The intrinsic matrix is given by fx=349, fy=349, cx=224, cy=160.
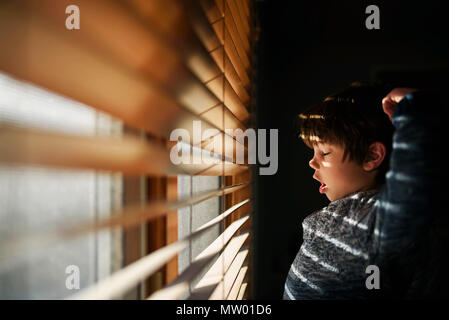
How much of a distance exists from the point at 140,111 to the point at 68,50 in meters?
0.12

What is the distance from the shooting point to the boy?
2.00 ft

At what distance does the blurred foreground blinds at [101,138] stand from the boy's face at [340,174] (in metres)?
0.35

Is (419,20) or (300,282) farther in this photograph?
(419,20)

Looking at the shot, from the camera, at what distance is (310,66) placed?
2.35 meters

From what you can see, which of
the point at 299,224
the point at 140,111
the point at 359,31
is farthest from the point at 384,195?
the point at 359,31

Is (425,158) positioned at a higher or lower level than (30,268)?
higher

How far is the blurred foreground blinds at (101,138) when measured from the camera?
261mm

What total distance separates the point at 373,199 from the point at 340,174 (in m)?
0.12

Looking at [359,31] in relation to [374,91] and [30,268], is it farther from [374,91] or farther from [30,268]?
[30,268]

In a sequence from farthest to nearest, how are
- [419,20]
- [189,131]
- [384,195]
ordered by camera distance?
[419,20] → [384,195] → [189,131]

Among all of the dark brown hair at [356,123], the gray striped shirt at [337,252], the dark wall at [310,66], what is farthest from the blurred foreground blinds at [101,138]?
the dark wall at [310,66]

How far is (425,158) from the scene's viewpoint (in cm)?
60
